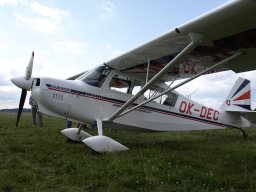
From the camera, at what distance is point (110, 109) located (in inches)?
309

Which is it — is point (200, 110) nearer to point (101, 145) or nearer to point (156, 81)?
point (156, 81)

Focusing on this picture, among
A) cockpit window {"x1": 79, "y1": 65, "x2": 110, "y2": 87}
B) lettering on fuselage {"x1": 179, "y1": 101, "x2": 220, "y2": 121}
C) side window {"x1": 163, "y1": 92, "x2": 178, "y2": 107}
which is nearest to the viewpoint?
cockpit window {"x1": 79, "y1": 65, "x2": 110, "y2": 87}

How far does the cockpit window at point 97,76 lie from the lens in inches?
304

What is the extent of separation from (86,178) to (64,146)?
3.29 metres

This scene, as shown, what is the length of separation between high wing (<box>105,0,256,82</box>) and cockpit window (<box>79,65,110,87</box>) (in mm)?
198

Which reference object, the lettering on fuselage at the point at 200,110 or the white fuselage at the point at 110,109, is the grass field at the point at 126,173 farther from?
the lettering on fuselage at the point at 200,110

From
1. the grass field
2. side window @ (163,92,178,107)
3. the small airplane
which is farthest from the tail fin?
the grass field

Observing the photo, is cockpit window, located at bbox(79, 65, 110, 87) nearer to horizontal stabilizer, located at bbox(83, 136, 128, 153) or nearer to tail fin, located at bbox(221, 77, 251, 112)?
horizontal stabilizer, located at bbox(83, 136, 128, 153)

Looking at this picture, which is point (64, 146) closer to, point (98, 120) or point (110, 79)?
point (98, 120)

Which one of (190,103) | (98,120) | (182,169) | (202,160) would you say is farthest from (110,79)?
(182,169)

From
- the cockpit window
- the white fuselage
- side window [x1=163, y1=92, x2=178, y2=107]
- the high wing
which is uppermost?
the high wing

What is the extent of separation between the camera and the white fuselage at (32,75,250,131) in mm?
7141

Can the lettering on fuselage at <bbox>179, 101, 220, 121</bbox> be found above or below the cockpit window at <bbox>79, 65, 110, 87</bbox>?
below

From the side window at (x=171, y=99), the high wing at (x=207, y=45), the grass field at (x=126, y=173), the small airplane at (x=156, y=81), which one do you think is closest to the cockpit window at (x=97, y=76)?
the small airplane at (x=156, y=81)
